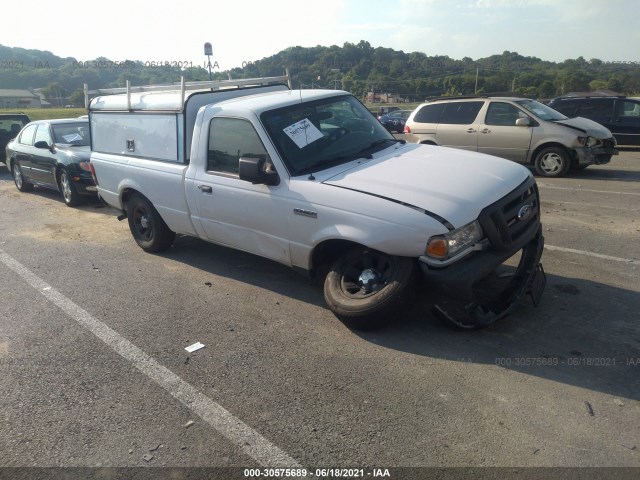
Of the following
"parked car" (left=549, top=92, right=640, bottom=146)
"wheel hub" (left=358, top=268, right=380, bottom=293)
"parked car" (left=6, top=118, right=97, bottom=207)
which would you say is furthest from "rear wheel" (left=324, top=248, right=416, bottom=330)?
"parked car" (left=549, top=92, right=640, bottom=146)

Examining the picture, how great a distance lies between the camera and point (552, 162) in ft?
34.9

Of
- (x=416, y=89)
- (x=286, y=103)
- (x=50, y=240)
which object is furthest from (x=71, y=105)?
(x=286, y=103)

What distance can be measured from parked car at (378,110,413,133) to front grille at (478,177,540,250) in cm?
1737

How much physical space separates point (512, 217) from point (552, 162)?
300 inches

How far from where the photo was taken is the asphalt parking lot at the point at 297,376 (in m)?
2.81

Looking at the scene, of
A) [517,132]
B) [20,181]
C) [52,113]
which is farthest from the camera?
[52,113]

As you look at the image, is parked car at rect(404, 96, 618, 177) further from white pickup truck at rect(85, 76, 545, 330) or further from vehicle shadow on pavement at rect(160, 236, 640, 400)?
vehicle shadow on pavement at rect(160, 236, 640, 400)

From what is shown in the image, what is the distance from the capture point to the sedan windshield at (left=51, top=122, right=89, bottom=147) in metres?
10.0

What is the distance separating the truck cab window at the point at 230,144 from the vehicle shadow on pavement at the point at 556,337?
1391mm

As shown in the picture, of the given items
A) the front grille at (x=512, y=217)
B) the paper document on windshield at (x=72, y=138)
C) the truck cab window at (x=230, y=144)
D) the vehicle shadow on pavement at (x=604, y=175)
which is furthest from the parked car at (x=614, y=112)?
the paper document on windshield at (x=72, y=138)

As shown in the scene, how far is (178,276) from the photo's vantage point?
18.6 feet

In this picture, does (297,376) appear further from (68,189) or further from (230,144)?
(68,189)

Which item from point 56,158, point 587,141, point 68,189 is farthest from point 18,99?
point 587,141

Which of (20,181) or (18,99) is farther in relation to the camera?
(18,99)
